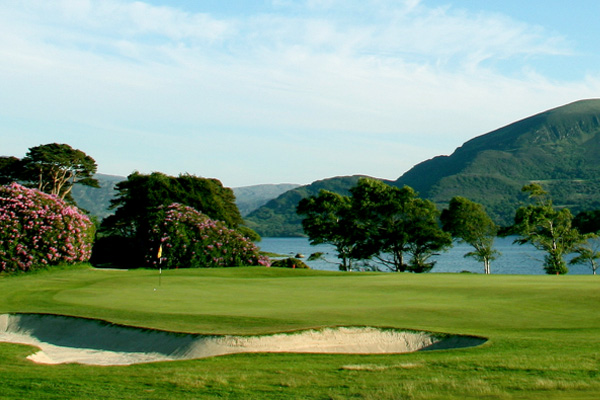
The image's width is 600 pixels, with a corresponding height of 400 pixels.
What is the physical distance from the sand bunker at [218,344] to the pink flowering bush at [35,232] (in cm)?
2122

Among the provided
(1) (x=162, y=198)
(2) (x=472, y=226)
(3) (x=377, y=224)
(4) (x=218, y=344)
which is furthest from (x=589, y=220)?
(4) (x=218, y=344)

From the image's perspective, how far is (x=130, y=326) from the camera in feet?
46.8

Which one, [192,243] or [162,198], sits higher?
[162,198]

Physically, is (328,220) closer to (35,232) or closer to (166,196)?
(166,196)

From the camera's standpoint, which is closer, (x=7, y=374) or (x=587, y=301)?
(x=7, y=374)

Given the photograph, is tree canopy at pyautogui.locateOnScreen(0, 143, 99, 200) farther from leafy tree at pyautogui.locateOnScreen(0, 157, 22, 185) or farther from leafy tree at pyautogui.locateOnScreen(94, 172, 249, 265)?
leafy tree at pyautogui.locateOnScreen(94, 172, 249, 265)

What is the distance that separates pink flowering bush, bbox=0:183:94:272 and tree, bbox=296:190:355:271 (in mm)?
25892

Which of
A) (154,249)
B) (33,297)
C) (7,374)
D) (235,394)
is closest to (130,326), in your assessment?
(7,374)

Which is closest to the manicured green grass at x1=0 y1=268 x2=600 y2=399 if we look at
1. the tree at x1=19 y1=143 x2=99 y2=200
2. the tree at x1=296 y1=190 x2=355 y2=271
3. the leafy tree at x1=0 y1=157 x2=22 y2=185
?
the tree at x1=296 y1=190 x2=355 y2=271

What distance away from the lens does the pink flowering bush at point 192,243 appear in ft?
135

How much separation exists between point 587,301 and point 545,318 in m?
3.23

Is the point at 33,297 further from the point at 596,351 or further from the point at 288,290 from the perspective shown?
the point at 596,351

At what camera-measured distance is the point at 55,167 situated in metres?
64.7

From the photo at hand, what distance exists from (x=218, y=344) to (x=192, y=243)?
29679mm
